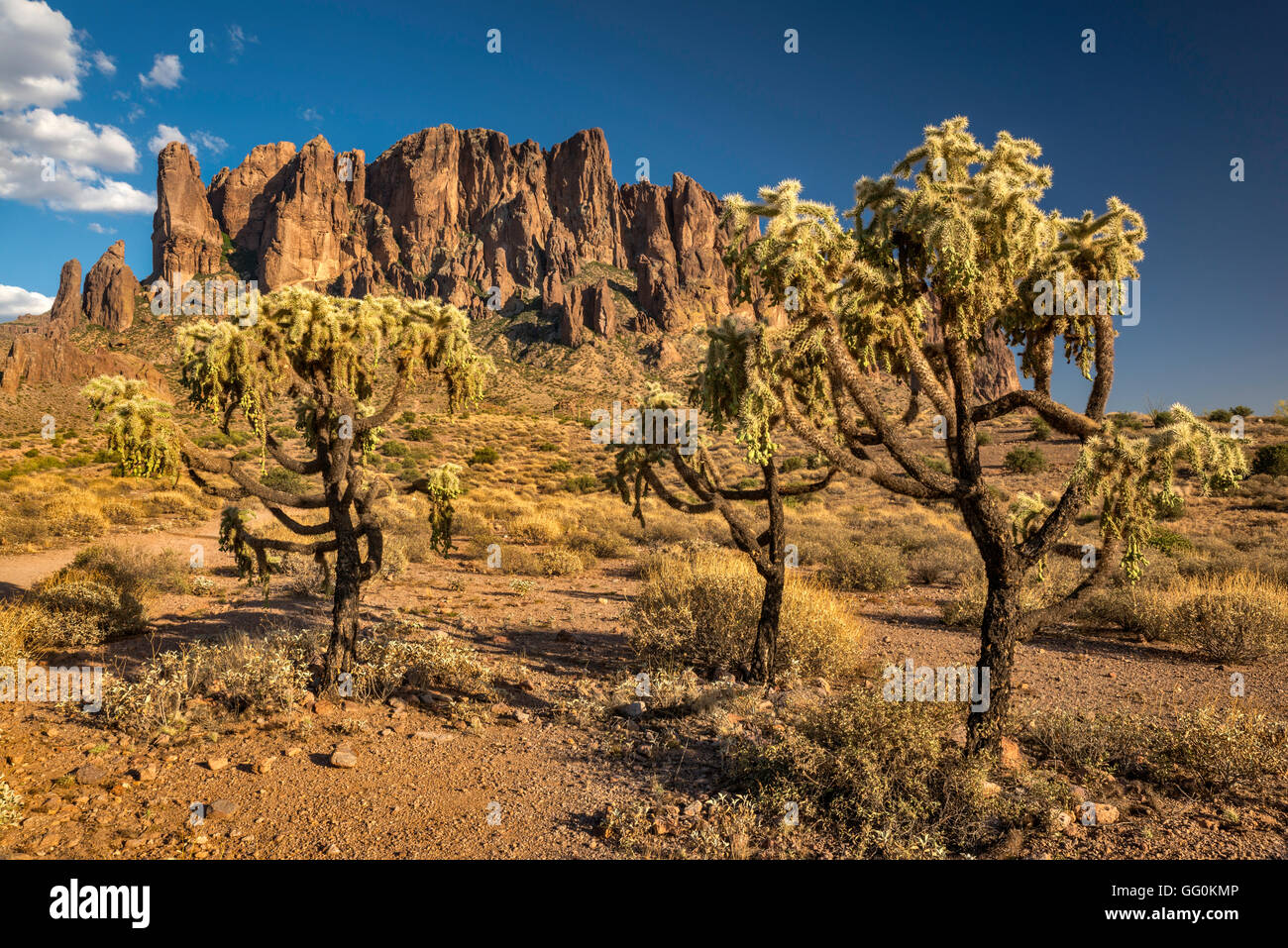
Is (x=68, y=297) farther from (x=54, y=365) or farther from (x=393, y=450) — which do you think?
(x=393, y=450)

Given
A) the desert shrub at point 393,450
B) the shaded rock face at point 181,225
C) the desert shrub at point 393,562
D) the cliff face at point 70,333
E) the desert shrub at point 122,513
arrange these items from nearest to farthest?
the desert shrub at point 393,562 → the desert shrub at point 122,513 → the desert shrub at point 393,450 → the cliff face at point 70,333 → the shaded rock face at point 181,225

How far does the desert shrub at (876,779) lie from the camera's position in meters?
4.60

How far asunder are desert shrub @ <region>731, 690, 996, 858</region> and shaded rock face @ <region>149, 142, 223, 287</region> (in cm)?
13048

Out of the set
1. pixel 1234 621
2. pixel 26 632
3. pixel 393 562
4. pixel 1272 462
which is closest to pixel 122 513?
pixel 393 562

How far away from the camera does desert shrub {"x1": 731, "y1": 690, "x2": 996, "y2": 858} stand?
4.60 meters

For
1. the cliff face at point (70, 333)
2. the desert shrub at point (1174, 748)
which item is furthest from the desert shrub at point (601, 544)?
the cliff face at point (70, 333)

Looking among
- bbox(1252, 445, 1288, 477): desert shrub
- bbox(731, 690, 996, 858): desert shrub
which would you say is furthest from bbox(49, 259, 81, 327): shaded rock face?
bbox(1252, 445, 1288, 477): desert shrub

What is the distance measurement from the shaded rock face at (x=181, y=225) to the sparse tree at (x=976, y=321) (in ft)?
425

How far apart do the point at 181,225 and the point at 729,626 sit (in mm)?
141034

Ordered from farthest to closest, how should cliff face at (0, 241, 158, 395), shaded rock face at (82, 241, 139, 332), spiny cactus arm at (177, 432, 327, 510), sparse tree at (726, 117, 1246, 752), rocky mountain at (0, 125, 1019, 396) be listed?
rocky mountain at (0, 125, 1019, 396) → shaded rock face at (82, 241, 139, 332) → cliff face at (0, 241, 158, 395) → spiny cactus arm at (177, 432, 327, 510) → sparse tree at (726, 117, 1246, 752)

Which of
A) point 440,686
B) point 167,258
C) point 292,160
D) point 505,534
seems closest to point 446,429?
point 505,534

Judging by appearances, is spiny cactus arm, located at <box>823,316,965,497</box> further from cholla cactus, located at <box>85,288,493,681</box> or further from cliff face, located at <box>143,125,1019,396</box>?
cliff face, located at <box>143,125,1019,396</box>

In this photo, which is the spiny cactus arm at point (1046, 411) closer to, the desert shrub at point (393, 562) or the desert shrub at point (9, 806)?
the desert shrub at point (9, 806)
